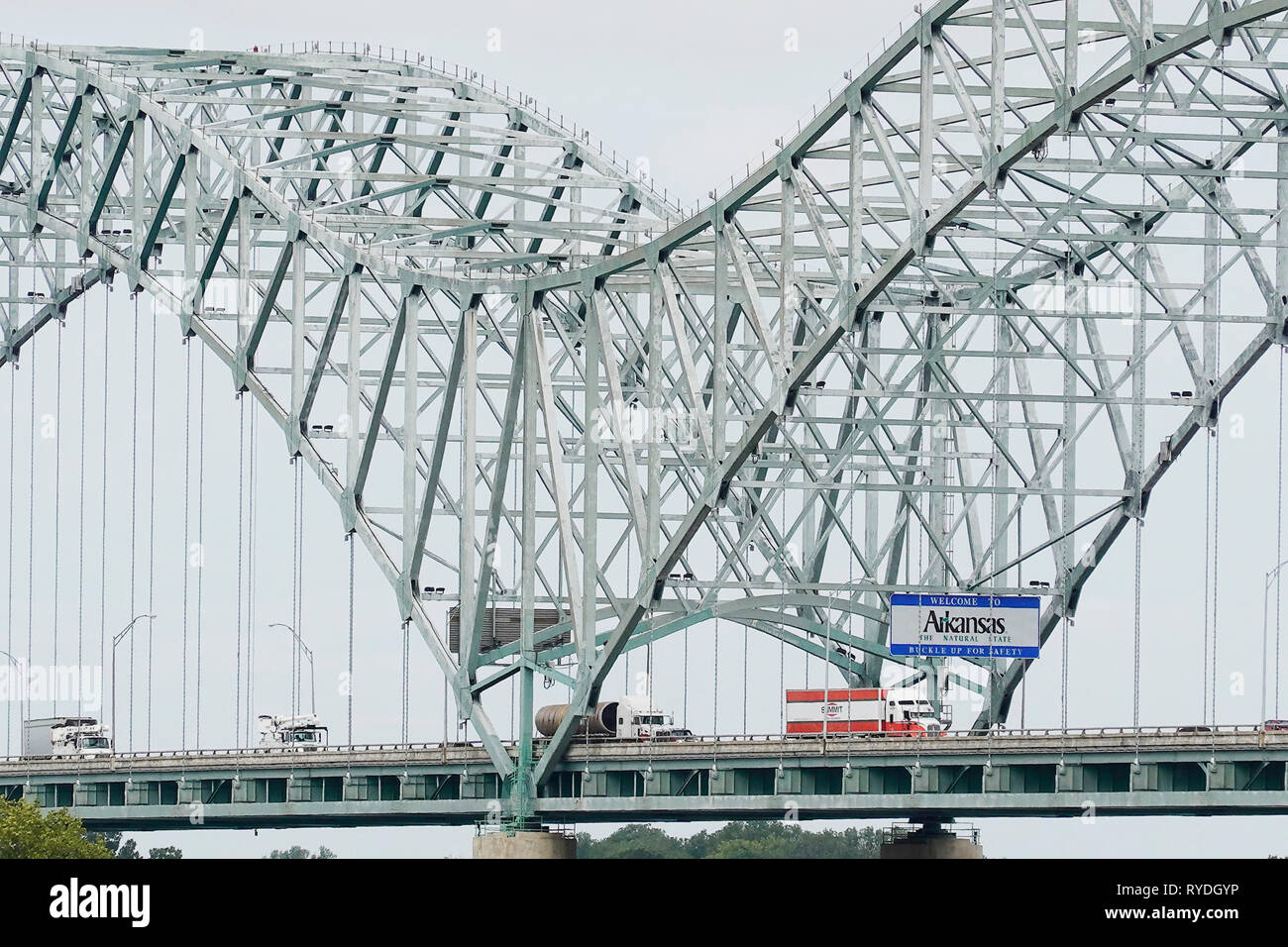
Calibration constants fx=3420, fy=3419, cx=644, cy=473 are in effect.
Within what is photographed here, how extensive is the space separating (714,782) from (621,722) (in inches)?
249

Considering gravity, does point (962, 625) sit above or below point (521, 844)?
above

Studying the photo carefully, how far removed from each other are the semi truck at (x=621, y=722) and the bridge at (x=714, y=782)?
716mm

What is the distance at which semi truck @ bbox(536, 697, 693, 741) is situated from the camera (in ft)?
397

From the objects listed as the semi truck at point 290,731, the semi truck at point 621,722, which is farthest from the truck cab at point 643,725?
the semi truck at point 290,731

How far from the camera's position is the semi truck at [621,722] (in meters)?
121

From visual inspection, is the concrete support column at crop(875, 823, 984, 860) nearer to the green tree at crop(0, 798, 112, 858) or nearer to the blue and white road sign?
the blue and white road sign

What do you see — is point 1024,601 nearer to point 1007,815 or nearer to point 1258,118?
point 1007,815

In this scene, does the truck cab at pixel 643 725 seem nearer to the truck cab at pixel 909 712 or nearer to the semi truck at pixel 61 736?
the truck cab at pixel 909 712

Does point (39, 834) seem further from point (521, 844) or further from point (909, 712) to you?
point (909, 712)

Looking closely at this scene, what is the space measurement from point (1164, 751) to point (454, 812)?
30.0 metres

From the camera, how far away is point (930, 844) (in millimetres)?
125500

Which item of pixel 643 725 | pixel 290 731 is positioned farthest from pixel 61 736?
pixel 643 725

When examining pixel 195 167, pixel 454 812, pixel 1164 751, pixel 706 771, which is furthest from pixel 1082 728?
pixel 195 167

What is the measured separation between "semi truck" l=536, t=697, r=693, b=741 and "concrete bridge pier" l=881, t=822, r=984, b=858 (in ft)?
29.1
